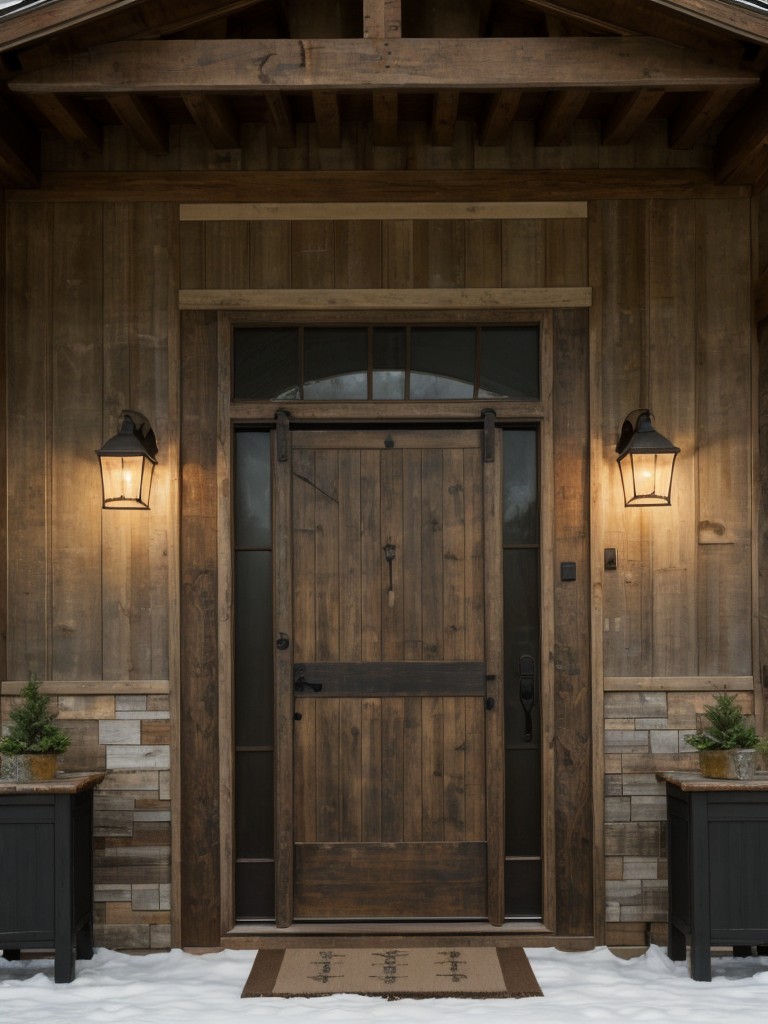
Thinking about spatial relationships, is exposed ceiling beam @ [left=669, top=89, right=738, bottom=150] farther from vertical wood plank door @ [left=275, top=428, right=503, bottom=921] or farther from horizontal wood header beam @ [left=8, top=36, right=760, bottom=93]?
vertical wood plank door @ [left=275, top=428, right=503, bottom=921]

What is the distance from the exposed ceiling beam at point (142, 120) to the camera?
158 inches

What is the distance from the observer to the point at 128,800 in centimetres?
440

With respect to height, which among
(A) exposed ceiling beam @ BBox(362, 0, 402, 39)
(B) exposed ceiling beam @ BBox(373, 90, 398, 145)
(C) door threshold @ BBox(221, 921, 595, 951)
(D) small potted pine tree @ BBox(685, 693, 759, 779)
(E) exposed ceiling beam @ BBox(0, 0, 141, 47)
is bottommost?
(C) door threshold @ BBox(221, 921, 595, 951)

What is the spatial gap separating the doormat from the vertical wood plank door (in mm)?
193

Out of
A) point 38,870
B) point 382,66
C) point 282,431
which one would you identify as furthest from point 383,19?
point 38,870

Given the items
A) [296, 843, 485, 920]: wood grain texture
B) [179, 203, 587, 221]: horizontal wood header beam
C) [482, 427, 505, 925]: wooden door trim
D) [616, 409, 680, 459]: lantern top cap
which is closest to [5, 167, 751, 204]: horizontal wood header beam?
[179, 203, 587, 221]: horizontal wood header beam

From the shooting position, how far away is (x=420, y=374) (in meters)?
4.54

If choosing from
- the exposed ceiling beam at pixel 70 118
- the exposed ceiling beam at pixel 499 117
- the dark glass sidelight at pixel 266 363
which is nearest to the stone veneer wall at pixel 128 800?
the dark glass sidelight at pixel 266 363

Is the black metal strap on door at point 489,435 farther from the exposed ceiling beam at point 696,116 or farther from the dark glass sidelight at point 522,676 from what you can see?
the exposed ceiling beam at point 696,116

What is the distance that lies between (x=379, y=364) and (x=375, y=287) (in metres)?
0.32

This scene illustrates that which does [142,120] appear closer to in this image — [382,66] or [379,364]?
[382,66]

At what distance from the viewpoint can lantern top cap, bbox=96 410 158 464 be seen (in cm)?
421

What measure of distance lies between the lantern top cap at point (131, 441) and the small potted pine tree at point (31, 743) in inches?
37.3

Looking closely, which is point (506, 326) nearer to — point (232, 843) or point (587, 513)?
point (587, 513)
